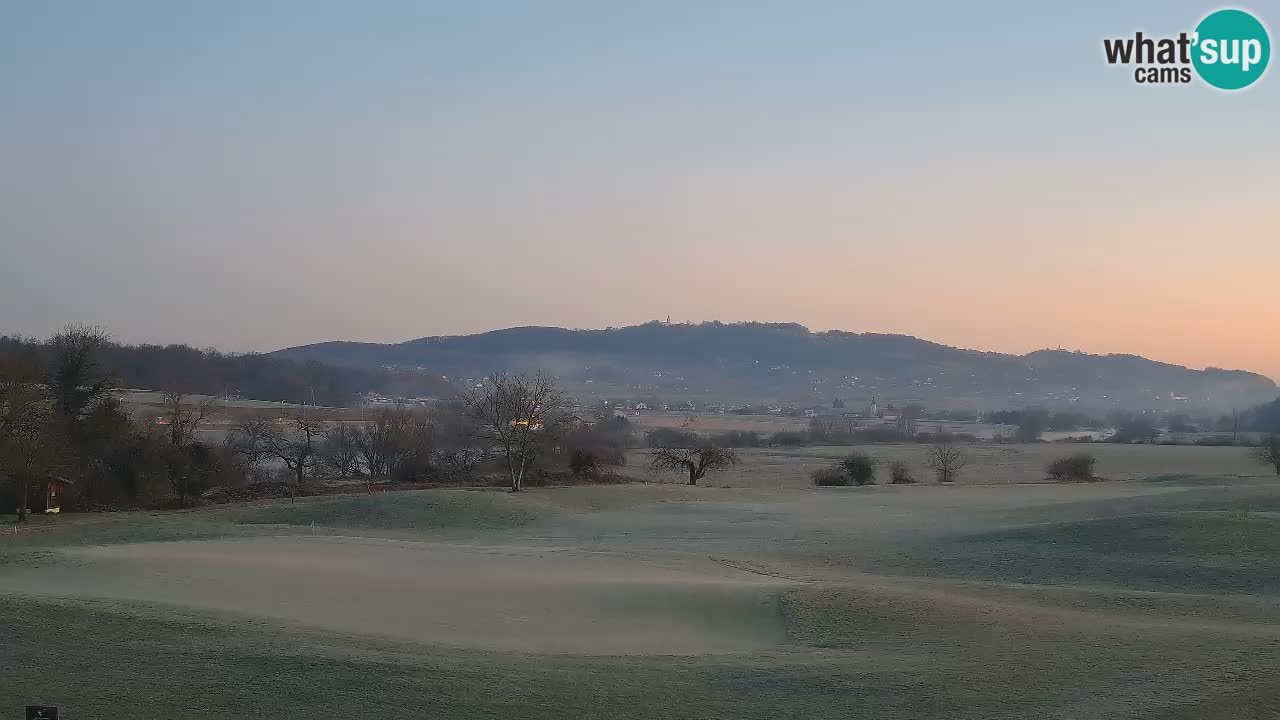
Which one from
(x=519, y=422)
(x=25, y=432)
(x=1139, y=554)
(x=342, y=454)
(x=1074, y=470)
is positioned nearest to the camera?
(x=1139, y=554)

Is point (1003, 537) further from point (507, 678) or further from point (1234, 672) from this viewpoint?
point (507, 678)

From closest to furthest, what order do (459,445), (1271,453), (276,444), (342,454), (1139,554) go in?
(1139,554)
(276,444)
(1271,453)
(342,454)
(459,445)

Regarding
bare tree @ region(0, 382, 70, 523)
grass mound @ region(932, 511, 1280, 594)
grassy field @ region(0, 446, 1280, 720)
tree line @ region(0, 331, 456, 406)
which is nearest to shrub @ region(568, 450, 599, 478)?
grassy field @ region(0, 446, 1280, 720)

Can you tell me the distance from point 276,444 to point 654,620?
52920 mm

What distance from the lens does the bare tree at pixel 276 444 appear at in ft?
210

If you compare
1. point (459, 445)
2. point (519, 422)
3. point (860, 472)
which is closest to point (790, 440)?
point (860, 472)

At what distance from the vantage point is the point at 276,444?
6606 centimetres

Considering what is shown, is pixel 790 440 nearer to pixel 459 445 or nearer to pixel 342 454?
pixel 459 445

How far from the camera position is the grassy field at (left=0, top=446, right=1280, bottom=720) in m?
12.5

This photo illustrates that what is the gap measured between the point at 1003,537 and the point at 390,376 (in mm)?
166910

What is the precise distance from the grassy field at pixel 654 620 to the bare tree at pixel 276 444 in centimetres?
2794

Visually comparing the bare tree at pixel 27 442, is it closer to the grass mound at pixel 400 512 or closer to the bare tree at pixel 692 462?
the grass mound at pixel 400 512

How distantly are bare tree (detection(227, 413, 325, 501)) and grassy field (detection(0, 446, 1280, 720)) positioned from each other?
2794 cm

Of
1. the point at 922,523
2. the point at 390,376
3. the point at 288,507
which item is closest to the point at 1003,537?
the point at 922,523
